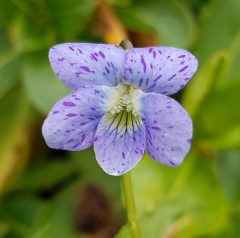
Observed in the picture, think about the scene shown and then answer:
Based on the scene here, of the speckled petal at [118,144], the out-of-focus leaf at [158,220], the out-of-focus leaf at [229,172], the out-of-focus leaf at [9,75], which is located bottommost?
the out-of-focus leaf at [229,172]

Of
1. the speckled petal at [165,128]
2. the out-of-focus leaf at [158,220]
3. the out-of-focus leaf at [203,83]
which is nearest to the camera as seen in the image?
the speckled petal at [165,128]

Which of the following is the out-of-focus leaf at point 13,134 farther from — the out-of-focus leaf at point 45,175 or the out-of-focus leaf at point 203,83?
the out-of-focus leaf at point 203,83

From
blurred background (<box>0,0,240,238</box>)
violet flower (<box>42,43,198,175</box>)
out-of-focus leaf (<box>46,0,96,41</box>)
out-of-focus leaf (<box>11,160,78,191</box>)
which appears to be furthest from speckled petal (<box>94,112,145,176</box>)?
out-of-focus leaf (<box>11,160,78,191</box>)

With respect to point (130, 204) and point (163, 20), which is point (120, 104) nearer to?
point (130, 204)

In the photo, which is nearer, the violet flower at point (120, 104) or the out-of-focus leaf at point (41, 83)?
the violet flower at point (120, 104)

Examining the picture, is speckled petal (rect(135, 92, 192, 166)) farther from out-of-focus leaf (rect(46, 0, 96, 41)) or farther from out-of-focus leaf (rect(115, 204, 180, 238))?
out-of-focus leaf (rect(46, 0, 96, 41))

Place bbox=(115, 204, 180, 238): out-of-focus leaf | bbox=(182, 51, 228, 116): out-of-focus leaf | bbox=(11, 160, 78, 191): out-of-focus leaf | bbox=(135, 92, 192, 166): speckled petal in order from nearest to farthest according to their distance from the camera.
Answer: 1. bbox=(135, 92, 192, 166): speckled petal
2. bbox=(115, 204, 180, 238): out-of-focus leaf
3. bbox=(182, 51, 228, 116): out-of-focus leaf
4. bbox=(11, 160, 78, 191): out-of-focus leaf

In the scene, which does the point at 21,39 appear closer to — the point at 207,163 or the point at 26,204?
the point at 26,204

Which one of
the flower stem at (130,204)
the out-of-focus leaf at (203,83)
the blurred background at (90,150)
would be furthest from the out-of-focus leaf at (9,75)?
the flower stem at (130,204)
